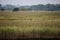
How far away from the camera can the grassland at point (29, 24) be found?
178cm

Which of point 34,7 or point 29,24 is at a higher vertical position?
point 34,7

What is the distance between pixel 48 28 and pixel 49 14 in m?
0.20

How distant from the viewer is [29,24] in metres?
1.81

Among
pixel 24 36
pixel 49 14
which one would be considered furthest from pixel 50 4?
pixel 24 36

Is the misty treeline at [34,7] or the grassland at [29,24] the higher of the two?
the misty treeline at [34,7]

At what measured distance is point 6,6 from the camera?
71.8 inches

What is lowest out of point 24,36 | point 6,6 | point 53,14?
point 24,36

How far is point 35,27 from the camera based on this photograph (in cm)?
180

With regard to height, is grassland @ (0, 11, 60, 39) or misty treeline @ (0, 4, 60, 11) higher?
misty treeline @ (0, 4, 60, 11)

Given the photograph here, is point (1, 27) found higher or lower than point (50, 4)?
lower

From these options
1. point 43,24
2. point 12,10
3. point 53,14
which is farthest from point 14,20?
point 53,14

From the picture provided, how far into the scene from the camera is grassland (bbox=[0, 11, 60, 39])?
1776mm

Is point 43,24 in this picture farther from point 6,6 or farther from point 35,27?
point 6,6

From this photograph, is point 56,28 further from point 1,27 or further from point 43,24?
point 1,27
